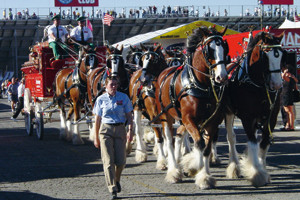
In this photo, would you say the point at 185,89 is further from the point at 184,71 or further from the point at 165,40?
the point at 165,40

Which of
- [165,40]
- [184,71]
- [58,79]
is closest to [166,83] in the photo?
[184,71]

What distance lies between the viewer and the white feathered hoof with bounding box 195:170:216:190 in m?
7.54

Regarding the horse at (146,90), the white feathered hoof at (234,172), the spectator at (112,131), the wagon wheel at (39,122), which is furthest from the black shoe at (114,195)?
the wagon wheel at (39,122)

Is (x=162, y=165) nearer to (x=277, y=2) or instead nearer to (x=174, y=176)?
(x=174, y=176)

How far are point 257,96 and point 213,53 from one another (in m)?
1.06

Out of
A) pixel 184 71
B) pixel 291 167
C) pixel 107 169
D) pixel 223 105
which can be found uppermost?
pixel 184 71

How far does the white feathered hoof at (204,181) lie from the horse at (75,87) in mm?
5766

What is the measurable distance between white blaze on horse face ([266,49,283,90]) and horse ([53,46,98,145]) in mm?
6269

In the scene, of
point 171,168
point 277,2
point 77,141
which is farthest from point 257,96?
point 277,2

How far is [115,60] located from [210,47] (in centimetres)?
380

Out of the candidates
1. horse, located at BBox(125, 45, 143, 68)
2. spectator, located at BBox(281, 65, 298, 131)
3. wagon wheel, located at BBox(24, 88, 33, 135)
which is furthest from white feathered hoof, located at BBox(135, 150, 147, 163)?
spectator, located at BBox(281, 65, 298, 131)

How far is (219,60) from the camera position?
7387 millimetres

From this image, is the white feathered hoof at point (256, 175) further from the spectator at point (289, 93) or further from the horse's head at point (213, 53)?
the spectator at point (289, 93)

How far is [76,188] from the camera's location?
7973 mm
